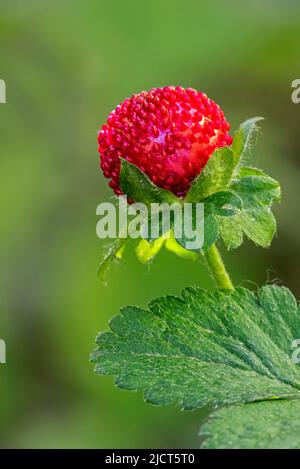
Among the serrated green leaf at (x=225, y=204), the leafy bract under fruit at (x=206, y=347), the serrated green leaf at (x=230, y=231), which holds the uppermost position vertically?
the serrated green leaf at (x=225, y=204)

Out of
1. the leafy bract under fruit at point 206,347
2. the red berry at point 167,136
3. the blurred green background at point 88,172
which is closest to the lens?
the leafy bract under fruit at point 206,347

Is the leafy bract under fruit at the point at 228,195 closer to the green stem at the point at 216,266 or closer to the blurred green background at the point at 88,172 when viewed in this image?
the green stem at the point at 216,266

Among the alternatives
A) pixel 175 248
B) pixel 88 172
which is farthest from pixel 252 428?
pixel 88 172

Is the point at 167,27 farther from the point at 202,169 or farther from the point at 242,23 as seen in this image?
the point at 202,169

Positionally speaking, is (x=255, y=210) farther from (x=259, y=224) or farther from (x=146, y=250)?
(x=146, y=250)

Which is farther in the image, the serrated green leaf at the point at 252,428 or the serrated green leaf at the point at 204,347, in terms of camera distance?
the serrated green leaf at the point at 204,347

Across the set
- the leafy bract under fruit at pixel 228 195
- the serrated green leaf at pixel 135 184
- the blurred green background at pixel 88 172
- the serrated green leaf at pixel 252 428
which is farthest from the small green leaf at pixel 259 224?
the blurred green background at pixel 88 172

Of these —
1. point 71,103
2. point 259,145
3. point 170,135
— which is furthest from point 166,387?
point 71,103
